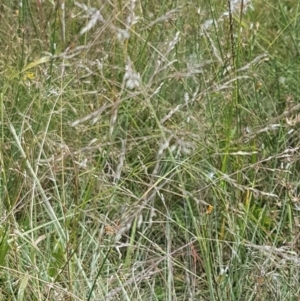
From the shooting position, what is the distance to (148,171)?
1.53 metres

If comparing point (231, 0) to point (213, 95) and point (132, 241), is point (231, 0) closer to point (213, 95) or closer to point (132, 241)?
point (213, 95)

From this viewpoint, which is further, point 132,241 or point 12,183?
point 12,183

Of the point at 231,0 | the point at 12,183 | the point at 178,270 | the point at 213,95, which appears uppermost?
A: the point at 231,0

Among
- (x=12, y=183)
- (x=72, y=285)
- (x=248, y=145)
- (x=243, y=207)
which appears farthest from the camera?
(x=248, y=145)

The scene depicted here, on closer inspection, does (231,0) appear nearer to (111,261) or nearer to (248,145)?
(248,145)

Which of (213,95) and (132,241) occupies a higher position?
(213,95)

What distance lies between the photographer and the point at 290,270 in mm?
1199

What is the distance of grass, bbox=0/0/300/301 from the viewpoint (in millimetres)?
1166

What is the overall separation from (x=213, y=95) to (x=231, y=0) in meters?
0.28

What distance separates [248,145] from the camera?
4.99 feet

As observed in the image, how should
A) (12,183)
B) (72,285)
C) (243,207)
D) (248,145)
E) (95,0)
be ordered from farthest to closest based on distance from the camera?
(95,0)
(248,145)
(12,183)
(243,207)
(72,285)

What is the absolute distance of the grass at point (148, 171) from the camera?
45.9 inches

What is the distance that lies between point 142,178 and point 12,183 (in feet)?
0.86

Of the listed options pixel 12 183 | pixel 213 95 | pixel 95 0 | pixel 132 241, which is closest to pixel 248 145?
pixel 213 95
